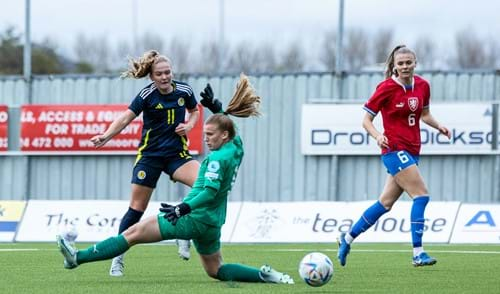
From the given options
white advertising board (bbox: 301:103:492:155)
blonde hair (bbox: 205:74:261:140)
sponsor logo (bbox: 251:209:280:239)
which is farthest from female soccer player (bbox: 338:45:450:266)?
white advertising board (bbox: 301:103:492:155)

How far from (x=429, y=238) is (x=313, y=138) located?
8.12m

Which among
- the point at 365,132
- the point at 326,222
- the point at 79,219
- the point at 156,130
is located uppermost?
the point at 156,130

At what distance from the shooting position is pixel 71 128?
27578 mm

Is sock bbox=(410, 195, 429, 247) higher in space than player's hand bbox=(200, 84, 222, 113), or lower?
lower

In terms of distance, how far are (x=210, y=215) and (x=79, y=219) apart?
11204mm

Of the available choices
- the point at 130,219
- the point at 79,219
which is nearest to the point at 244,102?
the point at 130,219

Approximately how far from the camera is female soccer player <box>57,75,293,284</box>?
9.27m

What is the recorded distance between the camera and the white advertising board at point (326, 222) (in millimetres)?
19047

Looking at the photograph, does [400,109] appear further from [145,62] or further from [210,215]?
[210,215]

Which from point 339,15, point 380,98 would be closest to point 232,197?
point 339,15

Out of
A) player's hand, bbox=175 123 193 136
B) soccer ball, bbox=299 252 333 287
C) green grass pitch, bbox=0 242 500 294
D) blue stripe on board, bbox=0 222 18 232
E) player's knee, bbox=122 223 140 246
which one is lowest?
blue stripe on board, bbox=0 222 18 232

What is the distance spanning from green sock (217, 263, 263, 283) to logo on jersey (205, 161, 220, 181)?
0.96 metres

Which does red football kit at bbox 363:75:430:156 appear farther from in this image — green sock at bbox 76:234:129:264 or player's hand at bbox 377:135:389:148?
green sock at bbox 76:234:129:264

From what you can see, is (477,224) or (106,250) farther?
(477,224)
